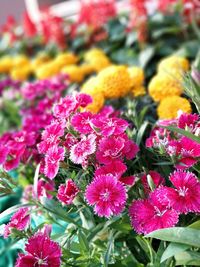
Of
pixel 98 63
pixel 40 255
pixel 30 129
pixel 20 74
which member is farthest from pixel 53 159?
pixel 20 74

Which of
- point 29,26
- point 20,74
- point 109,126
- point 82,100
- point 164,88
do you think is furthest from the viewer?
point 29,26

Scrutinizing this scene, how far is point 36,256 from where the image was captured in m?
0.61

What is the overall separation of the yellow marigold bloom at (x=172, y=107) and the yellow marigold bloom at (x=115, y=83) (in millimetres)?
136

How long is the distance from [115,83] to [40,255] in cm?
61

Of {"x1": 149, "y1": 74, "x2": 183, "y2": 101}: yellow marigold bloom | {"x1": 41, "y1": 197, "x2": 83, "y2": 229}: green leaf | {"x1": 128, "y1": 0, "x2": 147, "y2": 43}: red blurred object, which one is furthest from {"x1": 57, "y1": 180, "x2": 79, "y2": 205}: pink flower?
{"x1": 128, "y1": 0, "x2": 147, "y2": 43}: red blurred object

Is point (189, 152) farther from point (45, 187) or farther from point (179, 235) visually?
point (45, 187)

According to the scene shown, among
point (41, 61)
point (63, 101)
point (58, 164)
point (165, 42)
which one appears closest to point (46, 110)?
point (63, 101)

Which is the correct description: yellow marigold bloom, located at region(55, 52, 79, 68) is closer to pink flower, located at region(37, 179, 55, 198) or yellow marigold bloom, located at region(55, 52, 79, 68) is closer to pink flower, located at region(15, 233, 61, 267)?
pink flower, located at region(37, 179, 55, 198)

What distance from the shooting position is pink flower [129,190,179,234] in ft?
2.05

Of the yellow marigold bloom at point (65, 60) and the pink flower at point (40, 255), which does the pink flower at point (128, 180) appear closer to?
the pink flower at point (40, 255)

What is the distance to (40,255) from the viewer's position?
1.99ft

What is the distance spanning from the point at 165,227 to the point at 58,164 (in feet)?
0.64

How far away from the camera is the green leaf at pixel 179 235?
605 millimetres

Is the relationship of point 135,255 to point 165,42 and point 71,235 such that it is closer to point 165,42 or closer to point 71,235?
point 71,235
